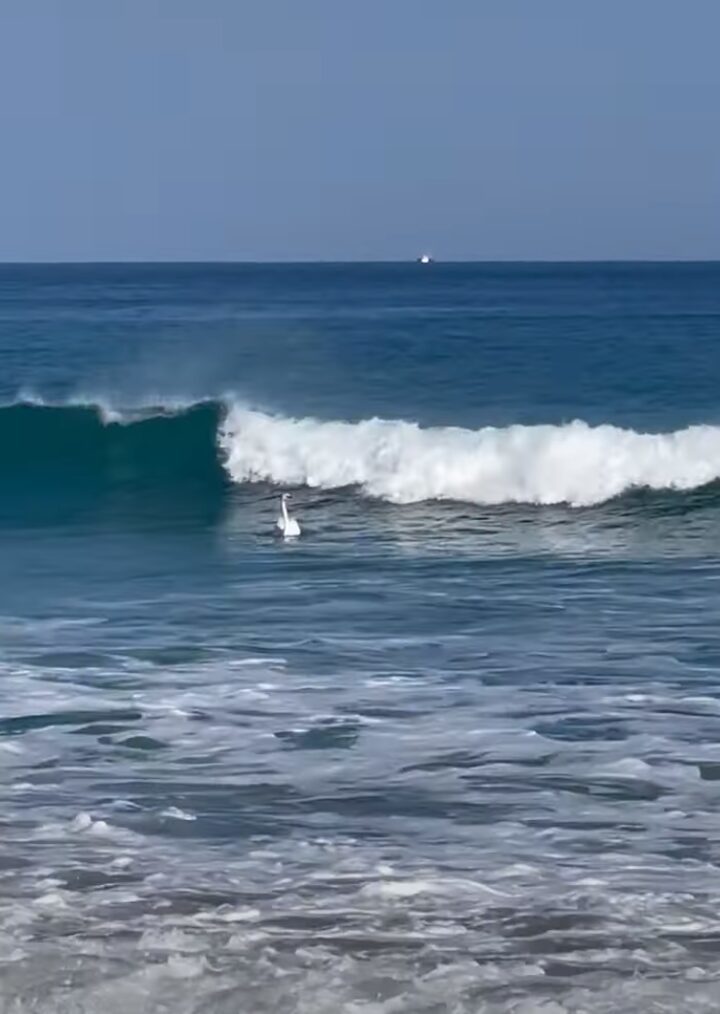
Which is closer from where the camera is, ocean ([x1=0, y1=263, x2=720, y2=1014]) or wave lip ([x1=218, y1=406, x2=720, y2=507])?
ocean ([x1=0, y1=263, x2=720, y2=1014])

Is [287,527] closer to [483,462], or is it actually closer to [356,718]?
[483,462]

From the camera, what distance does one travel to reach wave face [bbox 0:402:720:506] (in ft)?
59.1

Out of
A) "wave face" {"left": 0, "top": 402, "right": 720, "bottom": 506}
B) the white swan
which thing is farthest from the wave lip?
the white swan

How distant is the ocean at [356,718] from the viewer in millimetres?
5633

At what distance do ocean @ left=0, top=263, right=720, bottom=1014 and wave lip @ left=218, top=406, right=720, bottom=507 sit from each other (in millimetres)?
43

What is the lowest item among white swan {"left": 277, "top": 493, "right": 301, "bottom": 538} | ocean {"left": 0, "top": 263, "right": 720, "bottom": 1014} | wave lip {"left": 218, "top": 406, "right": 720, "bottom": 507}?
ocean {"left": 0, "top": 263, "right": 720, "bottom": 1014}

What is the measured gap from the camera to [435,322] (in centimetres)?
4494

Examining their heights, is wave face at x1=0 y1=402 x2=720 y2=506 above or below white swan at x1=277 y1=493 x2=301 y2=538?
above

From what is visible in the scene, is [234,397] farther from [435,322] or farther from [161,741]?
[435,322]

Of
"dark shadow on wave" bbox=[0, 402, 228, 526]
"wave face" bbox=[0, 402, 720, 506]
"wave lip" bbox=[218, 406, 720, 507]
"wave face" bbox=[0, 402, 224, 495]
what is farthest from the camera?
"wave face" bbox=[0, 402, 224, 495]

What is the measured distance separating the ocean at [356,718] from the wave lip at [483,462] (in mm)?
43

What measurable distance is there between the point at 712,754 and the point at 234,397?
16158 millimetres

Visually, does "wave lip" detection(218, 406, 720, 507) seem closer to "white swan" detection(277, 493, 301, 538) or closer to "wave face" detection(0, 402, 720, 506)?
"wave face" detection(0, 402, 720, 506)

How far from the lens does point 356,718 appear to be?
28.2 ft
